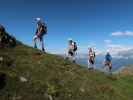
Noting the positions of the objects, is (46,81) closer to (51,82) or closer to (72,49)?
(51,82)

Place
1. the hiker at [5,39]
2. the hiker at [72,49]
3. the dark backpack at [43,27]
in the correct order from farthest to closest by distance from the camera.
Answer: the hiker at [72,49], the dark backpack at [43,27], the hiker at [5,39]

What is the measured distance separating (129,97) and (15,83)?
12.5 meters

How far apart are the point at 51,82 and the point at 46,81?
1.57ft

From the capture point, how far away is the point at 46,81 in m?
25.2

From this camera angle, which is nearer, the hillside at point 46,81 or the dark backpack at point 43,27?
the hillside at point 46,81

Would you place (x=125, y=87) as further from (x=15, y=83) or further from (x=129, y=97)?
(x=15, y=83)

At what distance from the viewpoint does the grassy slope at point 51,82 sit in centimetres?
2305

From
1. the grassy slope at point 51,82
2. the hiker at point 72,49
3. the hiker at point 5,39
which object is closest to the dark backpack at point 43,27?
the grassy slope at point 51,82

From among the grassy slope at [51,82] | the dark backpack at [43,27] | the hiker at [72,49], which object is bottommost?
the grassy slope at [51,82]

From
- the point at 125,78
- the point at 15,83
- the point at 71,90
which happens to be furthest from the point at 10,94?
the point at 125,78

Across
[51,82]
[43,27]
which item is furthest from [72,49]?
[51,82]

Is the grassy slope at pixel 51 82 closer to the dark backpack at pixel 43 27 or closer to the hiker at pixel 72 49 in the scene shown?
the dark backpack at pixel 43 27

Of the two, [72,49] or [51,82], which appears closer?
[51,82]

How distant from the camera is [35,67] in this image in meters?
27.1
